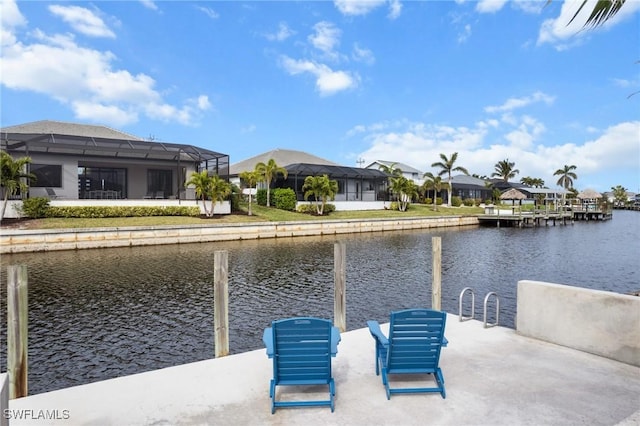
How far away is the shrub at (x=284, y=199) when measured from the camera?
40.8 meters

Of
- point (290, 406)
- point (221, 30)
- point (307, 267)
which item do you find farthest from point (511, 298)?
point (221, 30)

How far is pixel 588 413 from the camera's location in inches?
167

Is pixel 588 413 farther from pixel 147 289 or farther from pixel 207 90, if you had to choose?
pixel 207 90

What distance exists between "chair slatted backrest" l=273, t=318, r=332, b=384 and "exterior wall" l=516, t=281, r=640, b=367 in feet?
13.3

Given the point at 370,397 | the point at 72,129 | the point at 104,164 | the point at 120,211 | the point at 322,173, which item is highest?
the point at 72,129

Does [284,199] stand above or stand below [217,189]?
below

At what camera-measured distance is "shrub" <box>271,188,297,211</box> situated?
40.8m

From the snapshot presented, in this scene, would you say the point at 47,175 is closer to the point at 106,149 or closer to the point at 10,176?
the point at 106,149

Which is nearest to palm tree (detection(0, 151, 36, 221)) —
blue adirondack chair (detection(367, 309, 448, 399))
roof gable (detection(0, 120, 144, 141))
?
roof gable (detection(0, 120, 144, 141))

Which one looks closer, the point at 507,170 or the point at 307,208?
the point at 307,208

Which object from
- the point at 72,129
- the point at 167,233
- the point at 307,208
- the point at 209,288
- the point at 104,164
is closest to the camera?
the point at 209,288

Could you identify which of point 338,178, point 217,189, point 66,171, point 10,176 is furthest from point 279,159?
point 10,176

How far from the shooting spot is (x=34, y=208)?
26781 millimetres

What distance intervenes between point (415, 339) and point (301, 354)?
1.38 m
